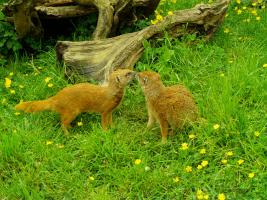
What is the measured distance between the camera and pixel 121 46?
5746 millimetres

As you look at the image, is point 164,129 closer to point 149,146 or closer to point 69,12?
point 149,146

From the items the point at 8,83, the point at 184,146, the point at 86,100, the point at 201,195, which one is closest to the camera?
the point at 201,195

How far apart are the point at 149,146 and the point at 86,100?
75 cm

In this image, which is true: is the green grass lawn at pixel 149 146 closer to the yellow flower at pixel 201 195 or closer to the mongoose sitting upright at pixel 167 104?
the yellow flower at pixel 201 195

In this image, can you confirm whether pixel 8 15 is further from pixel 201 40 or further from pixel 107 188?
pixel 107 188

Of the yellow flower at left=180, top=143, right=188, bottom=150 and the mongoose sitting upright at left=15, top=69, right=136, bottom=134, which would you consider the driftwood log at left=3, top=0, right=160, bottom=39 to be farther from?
the yellow flower at left=180, top=143, right=188, bottom=150

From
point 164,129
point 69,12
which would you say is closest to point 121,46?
point 69,12

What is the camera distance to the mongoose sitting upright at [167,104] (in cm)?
470

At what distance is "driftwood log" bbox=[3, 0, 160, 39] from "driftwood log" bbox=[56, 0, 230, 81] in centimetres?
33

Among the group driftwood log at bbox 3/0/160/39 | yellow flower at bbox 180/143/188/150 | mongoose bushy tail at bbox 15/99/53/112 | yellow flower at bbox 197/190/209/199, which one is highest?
driftwood log at bbox 3/0/160/39

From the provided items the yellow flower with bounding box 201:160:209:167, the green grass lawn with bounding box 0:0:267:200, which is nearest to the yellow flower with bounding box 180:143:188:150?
the green grass lawn with bounding box 0:0:267:200

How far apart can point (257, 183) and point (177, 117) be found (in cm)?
94

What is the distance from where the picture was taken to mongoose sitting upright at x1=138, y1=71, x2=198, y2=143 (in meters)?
4.70

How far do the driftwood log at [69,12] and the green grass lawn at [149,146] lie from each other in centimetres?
65
